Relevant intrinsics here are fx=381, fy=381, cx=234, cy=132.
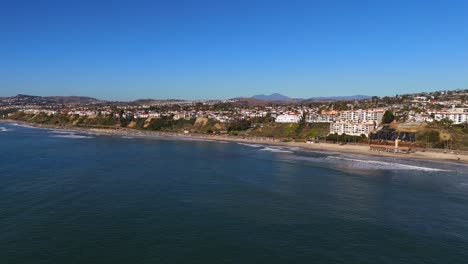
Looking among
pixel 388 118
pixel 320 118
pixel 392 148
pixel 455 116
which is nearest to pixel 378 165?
pixel 392 148

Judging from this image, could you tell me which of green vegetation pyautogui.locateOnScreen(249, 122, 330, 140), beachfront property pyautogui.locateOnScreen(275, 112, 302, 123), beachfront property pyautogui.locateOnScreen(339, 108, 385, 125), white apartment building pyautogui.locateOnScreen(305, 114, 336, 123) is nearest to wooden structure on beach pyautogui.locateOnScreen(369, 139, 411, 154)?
green vegetation pyautogui.locateOnScreen(249, 122, 330, 140)

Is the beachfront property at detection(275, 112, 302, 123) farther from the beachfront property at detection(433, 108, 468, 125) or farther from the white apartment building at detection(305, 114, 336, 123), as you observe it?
the beachfront property at detection(433, 108, 468, 125)

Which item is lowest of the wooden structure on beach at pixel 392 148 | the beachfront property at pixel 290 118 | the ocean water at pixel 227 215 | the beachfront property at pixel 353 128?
the ocean water at pixel 227 215

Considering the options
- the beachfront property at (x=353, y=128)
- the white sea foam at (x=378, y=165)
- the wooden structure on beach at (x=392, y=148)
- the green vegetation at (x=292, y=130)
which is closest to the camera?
the white sea foam at (x=378, y=165)

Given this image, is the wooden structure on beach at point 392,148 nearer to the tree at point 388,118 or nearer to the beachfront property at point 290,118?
the tree at point 388,118

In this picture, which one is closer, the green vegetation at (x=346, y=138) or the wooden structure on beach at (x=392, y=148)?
the wooden structure on beach at (x=392, y=148)

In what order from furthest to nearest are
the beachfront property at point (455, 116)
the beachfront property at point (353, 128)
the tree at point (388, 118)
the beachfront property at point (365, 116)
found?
the beachfront property at point (365, 116) → the tree at point (388, 118) → the beachfront property at point (353, 128) → the beachfront property at point (455, 116)

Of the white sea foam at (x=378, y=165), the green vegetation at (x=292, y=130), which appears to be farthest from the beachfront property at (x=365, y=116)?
the white sea foam at (x=378, y=165)

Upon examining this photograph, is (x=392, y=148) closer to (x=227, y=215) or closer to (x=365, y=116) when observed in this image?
(x=365, y=116)
